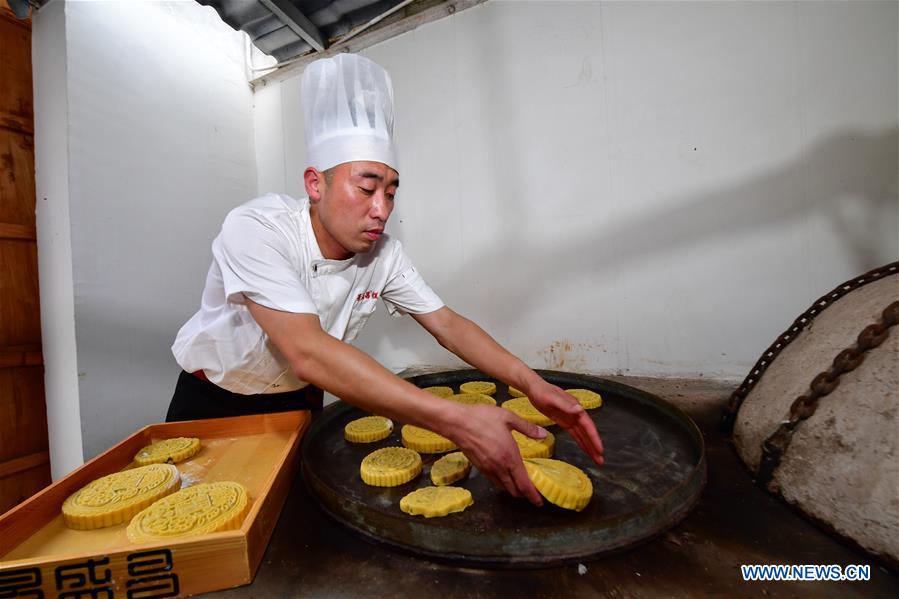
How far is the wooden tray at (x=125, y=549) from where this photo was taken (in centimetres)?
87

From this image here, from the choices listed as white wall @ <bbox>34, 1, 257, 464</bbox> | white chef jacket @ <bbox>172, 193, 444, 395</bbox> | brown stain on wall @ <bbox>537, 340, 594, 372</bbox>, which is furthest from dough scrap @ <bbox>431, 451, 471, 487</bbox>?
white wall @ <bbox>34, 1, 257, 464</bbox>

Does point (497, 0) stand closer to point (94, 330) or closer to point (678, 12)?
point (678, 12)

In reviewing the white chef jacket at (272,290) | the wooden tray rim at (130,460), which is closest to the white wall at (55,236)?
the white chef jacket at (272,290)

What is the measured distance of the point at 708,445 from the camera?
1544 mm

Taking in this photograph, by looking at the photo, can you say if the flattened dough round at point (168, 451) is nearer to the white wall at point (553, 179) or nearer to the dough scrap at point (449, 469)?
the dough scrap at point (449, 469)

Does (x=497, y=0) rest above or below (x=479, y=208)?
above

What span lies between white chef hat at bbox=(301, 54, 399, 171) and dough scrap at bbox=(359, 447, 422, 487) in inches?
A: 44.9

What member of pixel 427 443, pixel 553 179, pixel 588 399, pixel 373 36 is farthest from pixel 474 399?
pixel 373 36

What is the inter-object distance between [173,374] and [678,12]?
412 cm

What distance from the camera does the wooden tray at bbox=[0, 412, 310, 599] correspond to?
87 centimetres

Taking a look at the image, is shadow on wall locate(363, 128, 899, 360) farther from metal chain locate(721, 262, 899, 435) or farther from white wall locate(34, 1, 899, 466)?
metal chain locate(721, 262, 899, 435)

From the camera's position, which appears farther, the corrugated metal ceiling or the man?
the corrugated metal ceiling

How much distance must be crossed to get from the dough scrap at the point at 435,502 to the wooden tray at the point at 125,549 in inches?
15.5

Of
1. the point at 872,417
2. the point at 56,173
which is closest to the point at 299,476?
the point at 872,417
